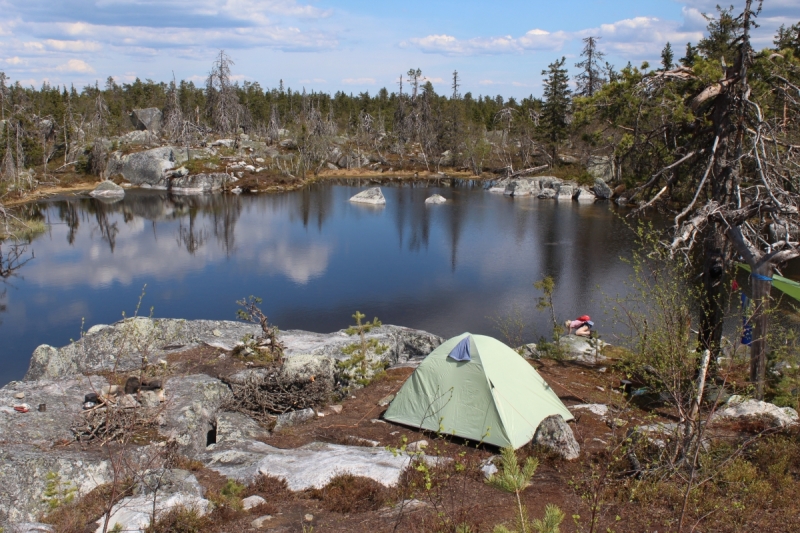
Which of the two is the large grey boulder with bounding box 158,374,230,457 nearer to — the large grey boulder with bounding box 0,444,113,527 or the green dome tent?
the large grey boulder with bounding box 0,444,113,527

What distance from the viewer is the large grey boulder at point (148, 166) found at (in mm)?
69625

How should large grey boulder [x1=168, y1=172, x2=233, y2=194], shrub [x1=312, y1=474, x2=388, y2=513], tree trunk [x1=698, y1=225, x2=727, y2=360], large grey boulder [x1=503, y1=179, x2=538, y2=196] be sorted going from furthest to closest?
large grey boulder [x1=168, y1=172, x2=233, y2=194]
large grey boulder [x1=503, y1=179, x2=538, y2=196]
tree trunk [x1=698, y1=225, x2=727, y2=360]
shrub [x1=312, y1=474, x2=388, y2=513]

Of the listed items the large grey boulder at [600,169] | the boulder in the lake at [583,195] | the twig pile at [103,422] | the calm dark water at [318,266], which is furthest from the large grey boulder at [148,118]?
the twig pile at [103,422]

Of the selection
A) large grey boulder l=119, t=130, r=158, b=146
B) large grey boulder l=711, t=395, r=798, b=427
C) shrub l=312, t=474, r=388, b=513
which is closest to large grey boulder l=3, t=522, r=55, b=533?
shrub l=312, t=474, r=388, b=513

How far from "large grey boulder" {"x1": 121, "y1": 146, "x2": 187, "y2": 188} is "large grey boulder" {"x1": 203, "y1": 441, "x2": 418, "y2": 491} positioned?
65.2 meters

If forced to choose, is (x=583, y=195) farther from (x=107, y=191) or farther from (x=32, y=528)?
(x=32, y=528)

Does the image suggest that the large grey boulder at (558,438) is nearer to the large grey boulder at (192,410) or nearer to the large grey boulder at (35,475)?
the large grey boulder at (192,410)

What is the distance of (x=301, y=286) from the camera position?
27344mm

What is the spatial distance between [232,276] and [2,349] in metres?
10.9

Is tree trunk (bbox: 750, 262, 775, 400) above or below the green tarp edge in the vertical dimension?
above

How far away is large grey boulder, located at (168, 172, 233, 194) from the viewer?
6656 cm

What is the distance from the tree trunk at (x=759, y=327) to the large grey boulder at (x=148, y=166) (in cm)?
6837

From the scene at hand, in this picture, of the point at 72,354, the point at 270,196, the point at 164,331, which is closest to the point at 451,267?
the point at 164,331

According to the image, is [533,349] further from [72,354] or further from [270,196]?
[270,196]
